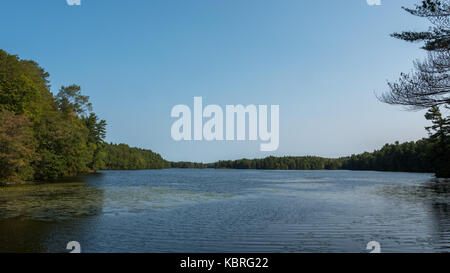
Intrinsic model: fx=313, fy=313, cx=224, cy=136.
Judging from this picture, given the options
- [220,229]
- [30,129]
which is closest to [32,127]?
[30,129]

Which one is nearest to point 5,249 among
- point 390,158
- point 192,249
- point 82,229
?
Result: point 82,229

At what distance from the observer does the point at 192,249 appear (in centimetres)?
1053

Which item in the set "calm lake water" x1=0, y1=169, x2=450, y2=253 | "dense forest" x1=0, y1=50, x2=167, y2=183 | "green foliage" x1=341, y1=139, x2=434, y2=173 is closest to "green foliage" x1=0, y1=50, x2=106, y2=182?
"dense forest" x1=0, y1=50, x2=167, y2=183

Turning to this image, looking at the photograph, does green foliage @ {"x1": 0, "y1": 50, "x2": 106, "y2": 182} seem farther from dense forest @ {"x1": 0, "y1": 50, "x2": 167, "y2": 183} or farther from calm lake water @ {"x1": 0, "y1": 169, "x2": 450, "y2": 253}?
calm lake water @ {"x1": 0, "y1": 169, "x2": 450, "y2": 253}

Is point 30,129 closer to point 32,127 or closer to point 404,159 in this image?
point 32,127

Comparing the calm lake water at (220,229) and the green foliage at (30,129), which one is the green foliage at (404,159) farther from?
the green foliage at (30,129)

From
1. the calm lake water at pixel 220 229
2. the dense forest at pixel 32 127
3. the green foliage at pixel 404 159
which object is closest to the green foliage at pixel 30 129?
the dense forest at pixel 32 127

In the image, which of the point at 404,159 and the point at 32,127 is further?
the point at 404,159

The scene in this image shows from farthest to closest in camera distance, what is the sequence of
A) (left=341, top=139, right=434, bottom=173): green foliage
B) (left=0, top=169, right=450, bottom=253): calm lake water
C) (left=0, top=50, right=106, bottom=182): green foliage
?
1. (left=341, top=139, right=434, bottom=173): green foliage
2. (left=0, top=50, right=106, bottom=182): green foliage
3. (left=0, top=169, right=450, bottom=253): calm lake water

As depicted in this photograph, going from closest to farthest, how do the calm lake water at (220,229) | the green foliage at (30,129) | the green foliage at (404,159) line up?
the calm lake water at (220,229), the green foliage at (30,129), the green foliage at (404,159)

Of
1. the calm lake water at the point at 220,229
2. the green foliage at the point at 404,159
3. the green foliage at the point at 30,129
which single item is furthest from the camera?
the green foliage at the point at 404,159

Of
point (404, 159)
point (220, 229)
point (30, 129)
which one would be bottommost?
point (220, 229)

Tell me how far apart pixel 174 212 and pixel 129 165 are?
16946cm
